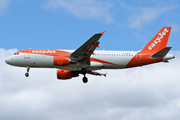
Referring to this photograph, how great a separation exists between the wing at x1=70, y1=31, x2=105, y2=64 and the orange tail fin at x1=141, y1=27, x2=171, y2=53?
1008 centimetres

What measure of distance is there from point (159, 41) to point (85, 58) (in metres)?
13.7

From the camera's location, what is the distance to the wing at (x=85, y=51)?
169ft

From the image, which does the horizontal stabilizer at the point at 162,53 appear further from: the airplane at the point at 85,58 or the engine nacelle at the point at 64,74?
the engine nacelle at the point at 64,74

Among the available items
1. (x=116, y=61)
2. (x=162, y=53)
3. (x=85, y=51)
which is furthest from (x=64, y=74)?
(x=162, y=53)

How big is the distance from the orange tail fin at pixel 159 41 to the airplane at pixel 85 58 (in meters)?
0.17

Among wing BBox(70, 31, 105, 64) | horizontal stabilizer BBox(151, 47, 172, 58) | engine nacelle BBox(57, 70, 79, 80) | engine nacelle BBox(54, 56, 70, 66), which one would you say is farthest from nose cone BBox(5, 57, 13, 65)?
horizontal stabilizer BBox(151, 47, 172, 58)

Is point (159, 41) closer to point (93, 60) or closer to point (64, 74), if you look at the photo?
point (93, 60)

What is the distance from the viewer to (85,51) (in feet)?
178

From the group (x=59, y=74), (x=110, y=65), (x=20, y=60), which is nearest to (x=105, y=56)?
(x=110, y=65)

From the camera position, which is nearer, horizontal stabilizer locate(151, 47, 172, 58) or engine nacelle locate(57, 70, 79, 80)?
horizontal stabilizer locate(151, 47, 172, 58)

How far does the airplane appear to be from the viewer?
A: 5478 centimetres

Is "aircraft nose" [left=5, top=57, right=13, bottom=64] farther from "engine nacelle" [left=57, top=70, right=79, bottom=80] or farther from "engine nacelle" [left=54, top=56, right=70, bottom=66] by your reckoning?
"engine nacelle" [left=57, top=70, right=79, bottom=80]

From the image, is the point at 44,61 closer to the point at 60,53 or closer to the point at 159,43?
the point at 60,53

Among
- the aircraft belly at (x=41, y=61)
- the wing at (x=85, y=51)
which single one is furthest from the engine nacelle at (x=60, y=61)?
the wing at (x=85, y=51)
